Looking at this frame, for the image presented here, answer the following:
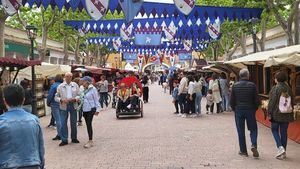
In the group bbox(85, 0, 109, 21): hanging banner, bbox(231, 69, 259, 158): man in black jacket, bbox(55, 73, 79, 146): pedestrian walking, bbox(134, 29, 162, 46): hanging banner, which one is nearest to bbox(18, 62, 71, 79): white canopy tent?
bbox(85, 0, 109, 21): hanging banner

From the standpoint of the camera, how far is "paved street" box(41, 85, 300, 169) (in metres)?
8.56

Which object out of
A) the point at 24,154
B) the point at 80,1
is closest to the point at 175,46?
the point at 80,1

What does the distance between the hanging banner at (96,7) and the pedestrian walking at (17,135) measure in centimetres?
840

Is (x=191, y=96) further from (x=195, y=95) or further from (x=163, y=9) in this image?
(x=163, y=9)

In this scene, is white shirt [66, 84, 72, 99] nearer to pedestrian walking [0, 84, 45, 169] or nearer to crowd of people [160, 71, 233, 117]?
pedestrian walking [0, 84, 45, 169]

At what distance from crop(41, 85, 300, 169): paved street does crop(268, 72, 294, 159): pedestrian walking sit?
36 cm

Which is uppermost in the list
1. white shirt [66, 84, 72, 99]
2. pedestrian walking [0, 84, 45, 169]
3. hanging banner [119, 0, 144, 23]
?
hanging banner [119, 0, 144, 23]

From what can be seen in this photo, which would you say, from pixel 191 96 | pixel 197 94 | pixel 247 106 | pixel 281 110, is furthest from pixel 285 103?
pixel 197 94

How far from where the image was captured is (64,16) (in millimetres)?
30125

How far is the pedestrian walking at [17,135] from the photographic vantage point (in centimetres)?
413

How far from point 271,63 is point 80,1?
5.72 m

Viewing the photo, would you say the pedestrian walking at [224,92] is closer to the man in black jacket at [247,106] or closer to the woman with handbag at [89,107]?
the woman with handbag at [89,107]

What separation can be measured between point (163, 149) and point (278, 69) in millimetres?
6931

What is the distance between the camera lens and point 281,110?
878 cm
